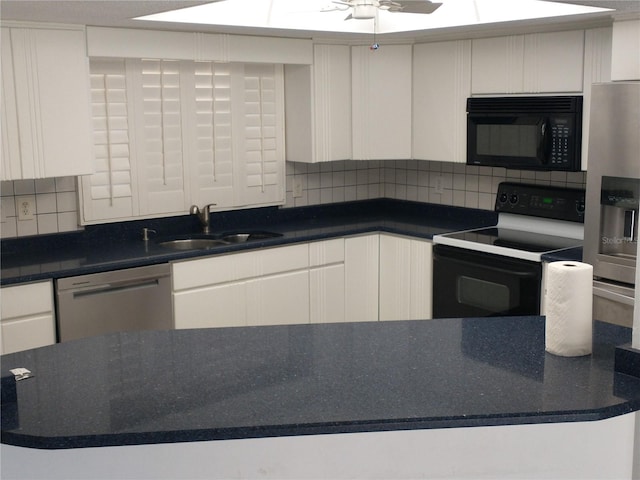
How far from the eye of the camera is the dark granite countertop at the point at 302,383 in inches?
72.7

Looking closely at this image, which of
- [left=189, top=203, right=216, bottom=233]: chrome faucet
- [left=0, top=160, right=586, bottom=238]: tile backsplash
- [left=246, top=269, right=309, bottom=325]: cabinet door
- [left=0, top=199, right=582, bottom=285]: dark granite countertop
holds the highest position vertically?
[left=0, top=160, right=586, bottom=238]: tile backsplash

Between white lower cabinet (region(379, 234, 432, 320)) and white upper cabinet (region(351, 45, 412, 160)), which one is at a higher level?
white upper cabinet (region(351, 45, 412, 160))

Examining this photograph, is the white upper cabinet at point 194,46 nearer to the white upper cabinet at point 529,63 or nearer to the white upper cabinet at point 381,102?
the white upper cabinet at point 381,102

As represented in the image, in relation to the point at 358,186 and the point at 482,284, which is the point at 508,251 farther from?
the point at 358,186

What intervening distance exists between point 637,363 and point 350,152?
10.4 ft

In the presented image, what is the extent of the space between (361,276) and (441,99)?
1186 mm

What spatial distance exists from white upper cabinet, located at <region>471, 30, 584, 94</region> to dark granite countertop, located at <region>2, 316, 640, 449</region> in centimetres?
198

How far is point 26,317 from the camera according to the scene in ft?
12.0

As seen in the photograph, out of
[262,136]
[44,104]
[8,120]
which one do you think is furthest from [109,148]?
[262,136]

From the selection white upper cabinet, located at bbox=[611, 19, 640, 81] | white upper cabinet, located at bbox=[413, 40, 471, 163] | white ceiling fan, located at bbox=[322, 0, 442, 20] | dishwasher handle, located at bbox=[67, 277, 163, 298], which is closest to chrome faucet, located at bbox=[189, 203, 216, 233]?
dishwasher handle, located at bbox=[67, 277, 163, 298]

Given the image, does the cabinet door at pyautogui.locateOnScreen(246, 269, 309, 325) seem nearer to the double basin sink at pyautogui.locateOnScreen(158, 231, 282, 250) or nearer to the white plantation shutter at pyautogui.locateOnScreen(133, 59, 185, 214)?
the double basin sink at pyautogui.locateOnScreen(158, 231, 282, 250)

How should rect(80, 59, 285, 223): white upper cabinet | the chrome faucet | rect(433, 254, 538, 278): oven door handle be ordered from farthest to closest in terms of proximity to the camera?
the chrome faucet
rect(80, 59, 285, 223): white upper cabinet
rect(433, 254, 538, 278): oven door handle

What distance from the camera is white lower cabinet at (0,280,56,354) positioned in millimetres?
3598

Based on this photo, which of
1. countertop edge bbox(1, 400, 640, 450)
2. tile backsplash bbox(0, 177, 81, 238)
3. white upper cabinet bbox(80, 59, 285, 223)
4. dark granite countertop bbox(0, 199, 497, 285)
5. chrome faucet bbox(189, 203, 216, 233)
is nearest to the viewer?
countertop edge bbox(1, 400, 640, 450)
